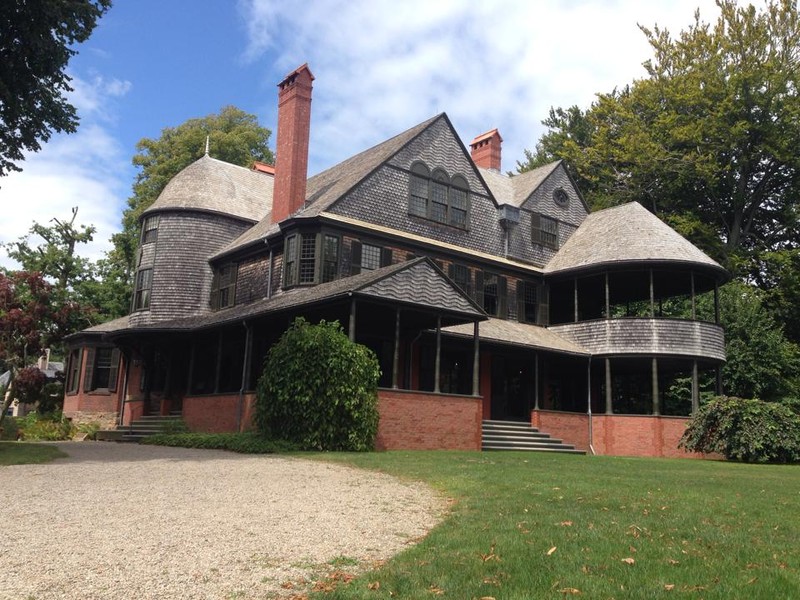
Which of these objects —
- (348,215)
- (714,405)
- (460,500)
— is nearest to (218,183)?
(348,215)

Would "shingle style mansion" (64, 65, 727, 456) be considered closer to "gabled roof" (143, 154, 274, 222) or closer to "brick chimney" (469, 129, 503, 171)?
"gabled roof" (143, 154, 274, 222)

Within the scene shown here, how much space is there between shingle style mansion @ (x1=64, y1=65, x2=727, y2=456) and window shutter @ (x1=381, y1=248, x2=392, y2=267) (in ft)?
0.24

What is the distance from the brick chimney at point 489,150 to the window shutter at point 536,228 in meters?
6.25

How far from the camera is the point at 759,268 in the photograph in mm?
37562

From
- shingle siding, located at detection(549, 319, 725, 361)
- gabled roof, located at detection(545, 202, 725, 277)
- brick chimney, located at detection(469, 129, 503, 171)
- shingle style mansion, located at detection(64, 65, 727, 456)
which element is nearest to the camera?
shingle style mansion, located at detection(64, 65, 727, 456)

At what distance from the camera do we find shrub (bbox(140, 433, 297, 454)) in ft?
52.5

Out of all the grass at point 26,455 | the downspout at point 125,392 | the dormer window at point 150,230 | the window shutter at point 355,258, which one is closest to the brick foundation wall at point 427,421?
the window shutter at point 355,258

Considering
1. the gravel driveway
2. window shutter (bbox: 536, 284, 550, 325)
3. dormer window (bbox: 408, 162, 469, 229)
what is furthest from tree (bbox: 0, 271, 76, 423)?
the gravel driveway

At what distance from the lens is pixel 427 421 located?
19.0 m

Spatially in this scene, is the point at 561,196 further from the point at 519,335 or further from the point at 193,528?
the point at 193,528

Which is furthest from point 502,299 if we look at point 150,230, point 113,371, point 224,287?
point 113,371

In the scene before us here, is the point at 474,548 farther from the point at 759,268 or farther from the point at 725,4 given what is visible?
the point at 725,4

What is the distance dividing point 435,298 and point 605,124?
25.4 meters

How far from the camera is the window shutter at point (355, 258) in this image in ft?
75.3
